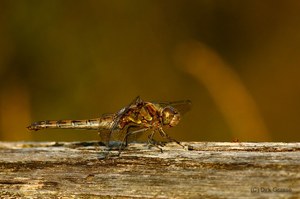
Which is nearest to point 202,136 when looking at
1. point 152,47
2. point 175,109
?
point 152,47

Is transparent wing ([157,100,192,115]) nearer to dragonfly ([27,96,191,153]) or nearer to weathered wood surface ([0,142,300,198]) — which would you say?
dragonfly ([27,96,191,153])

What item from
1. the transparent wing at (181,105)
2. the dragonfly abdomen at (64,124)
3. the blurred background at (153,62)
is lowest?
the dragonfly abdomen at (64,124)

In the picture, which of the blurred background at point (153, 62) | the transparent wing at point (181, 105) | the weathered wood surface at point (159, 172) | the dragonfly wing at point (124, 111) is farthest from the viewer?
the blurred background at point (153, 62)

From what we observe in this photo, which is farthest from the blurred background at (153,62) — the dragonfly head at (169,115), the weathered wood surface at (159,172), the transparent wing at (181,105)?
the weathered wood surface at (159,172)

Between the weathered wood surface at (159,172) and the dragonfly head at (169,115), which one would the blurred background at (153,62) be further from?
the weathered wood surface at (159,172)

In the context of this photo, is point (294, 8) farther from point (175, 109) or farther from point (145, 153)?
point (145, 153)

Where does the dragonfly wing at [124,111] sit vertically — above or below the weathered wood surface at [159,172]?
above
